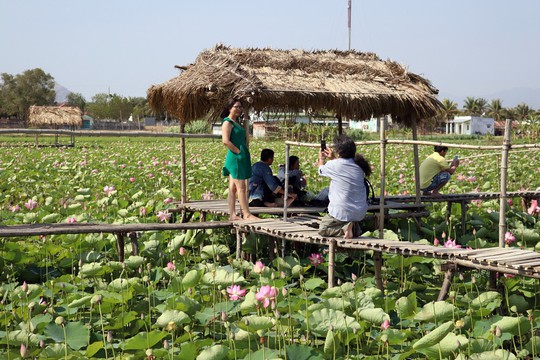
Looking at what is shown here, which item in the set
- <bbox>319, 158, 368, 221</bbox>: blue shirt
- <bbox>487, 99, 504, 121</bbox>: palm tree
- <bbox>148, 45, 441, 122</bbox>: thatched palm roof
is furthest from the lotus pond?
<bbox>487, 99, 504, 121</bbox>: palm tree

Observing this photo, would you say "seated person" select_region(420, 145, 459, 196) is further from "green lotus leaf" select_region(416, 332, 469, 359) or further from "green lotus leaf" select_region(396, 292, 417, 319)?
"green lotus leaf" select_region(416, 332, 469, 359)

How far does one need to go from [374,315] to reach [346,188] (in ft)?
5.25

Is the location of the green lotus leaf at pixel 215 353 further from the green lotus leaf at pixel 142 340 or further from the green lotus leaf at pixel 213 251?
the green lotus leaf at pixel 213 251

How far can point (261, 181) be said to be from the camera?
22.7 feet

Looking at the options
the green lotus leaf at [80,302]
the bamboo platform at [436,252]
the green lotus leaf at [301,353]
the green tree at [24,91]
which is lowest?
the green lotus leaf at [301,353]

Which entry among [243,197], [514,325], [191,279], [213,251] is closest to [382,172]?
[243,197]

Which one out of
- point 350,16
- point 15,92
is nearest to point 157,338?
point 350,16

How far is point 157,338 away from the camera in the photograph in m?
3.38

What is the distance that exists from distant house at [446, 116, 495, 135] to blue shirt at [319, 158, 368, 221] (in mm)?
64586

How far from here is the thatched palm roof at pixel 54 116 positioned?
120 ft

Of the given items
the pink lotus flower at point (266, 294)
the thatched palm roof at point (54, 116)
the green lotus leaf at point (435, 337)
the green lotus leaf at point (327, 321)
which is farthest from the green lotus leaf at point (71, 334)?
the thatched palm roof at point (54, 116)

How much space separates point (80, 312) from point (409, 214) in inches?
152

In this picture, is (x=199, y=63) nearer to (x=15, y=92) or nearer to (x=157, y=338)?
(x=157, y=338)

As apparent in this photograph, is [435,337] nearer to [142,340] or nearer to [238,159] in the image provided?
[142,340]
